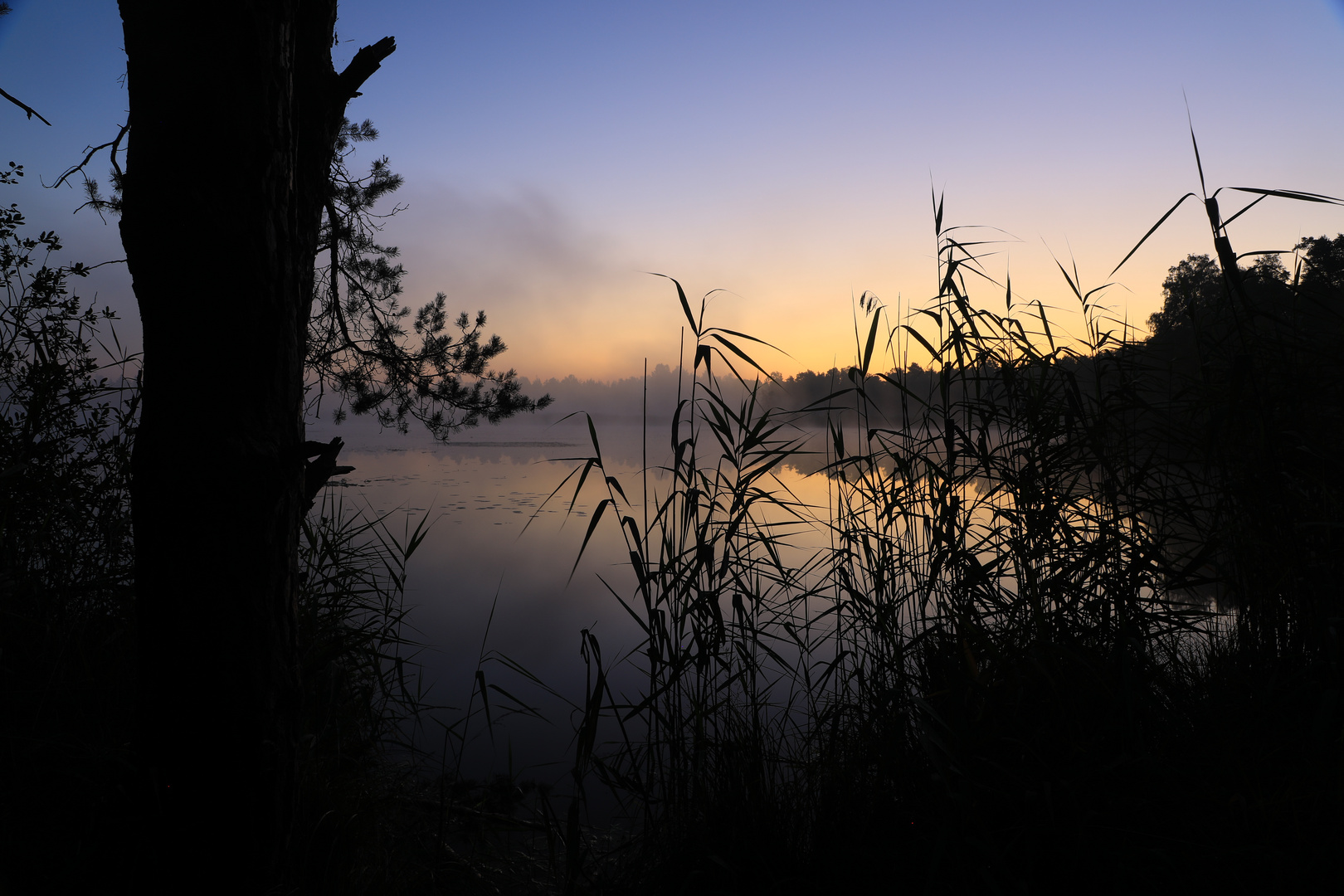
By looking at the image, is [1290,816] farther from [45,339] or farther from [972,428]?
[45,339]

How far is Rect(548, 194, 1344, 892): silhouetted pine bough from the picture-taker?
1.62 m

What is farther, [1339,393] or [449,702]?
[449,702]

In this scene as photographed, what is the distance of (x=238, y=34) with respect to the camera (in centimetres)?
153

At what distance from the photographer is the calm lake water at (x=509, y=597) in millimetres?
3547

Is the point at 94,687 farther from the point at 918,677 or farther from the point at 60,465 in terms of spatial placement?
the point at 918,677

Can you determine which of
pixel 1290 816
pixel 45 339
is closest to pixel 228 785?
pixel 45 339

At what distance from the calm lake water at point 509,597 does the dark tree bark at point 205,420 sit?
101 centimetres

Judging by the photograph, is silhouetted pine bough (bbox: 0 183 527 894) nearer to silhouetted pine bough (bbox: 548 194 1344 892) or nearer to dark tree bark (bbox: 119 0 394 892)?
dark tree bark (bbox: 119 0 394 892)

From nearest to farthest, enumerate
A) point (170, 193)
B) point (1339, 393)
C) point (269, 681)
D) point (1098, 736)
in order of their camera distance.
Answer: point (170, 193) < point (269, 681) < point (1098, 736) < point (1339, 393)

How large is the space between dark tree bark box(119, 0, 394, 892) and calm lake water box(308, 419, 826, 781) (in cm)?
101

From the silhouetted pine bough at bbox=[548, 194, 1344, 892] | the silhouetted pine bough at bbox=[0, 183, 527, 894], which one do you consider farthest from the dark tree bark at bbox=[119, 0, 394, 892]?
the silhouetted pine bough at bbox=[548, 194, 1344, 892]

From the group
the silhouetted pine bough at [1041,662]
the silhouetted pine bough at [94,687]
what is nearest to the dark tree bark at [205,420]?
the silhouetted pine bough at [94,687]

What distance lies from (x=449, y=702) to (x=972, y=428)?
330 centimetres

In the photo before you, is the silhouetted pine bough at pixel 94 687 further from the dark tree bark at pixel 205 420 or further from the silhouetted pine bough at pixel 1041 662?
the silhouetted pine bough at pixel 1041 662
